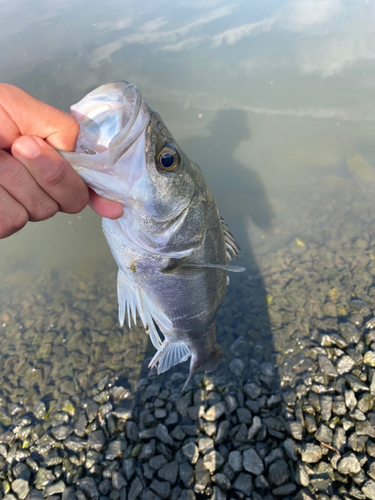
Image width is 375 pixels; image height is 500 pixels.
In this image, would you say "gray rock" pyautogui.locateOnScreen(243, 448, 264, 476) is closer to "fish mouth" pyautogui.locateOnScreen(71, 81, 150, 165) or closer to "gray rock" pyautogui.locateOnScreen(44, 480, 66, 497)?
"gray rock" pyautogui.locateOnScreen(44, 480, 66, 497)

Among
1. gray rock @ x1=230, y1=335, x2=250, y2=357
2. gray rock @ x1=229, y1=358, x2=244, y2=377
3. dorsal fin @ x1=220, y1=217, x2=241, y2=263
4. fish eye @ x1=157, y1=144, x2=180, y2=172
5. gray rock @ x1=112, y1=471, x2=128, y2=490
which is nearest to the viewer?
fish eye @ x1=157, y1=144, x2=180, y2=172

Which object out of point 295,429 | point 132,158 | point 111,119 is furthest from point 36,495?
point 111,119

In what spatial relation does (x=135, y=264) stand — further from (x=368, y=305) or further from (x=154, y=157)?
(x=368, y=305)

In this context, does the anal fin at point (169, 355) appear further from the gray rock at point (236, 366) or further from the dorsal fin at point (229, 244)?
the gray rock at point (236, 366)

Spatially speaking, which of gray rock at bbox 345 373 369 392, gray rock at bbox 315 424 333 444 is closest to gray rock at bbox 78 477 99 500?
gray rock at bbox 315 424 333 444

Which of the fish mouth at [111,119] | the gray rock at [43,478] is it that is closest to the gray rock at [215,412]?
the gray rock at [43,478]
